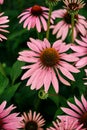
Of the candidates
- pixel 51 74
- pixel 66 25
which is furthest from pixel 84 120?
pixel 66 25

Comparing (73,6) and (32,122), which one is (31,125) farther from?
(73,6)

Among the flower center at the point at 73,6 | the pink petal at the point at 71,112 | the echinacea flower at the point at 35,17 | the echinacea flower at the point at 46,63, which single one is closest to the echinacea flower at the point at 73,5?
the flower center at the point at 73,6

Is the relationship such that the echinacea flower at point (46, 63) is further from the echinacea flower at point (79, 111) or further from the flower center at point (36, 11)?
the flower center at point (36, 11)

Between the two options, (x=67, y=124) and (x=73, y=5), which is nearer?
(x=67, y=124)

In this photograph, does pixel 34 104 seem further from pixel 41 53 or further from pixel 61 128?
pixel 61 128

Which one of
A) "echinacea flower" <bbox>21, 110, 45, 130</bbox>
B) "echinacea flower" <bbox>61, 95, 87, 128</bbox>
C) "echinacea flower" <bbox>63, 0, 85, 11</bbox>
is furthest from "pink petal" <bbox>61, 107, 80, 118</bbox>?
"echinacea flower" <bbox>63, 0, 85, 11</bbox>

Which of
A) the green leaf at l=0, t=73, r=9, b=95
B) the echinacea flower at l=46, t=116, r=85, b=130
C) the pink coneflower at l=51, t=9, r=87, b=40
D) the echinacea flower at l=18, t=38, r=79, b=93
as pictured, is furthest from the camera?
the pink coneflower at l=51, t=9, r=87, b=40

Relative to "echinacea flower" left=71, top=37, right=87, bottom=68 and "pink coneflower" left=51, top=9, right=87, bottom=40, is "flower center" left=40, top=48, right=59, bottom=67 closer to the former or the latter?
"echinacea flower" left=71, top=37, right=87, bottom=68
